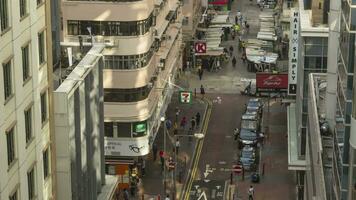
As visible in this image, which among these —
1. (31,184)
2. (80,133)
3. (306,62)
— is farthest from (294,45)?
(31,184)

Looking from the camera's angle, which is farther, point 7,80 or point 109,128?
point 109,128

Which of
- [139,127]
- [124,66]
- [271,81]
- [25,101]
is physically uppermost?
[25,101]

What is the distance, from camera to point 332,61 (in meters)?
60.7

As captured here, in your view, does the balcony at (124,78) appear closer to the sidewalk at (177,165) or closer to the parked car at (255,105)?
the sidewalk at (177,165)

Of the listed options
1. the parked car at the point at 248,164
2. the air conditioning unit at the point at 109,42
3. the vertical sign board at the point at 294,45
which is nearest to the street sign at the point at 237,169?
the parked car at the point at 248,164

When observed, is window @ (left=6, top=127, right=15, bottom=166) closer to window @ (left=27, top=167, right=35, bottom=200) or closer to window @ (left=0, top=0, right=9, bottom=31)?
window @ (left=27, top=167, right=35, bottom=200)

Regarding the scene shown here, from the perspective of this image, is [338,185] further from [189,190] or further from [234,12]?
[234,12]

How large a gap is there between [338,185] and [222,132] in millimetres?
49877

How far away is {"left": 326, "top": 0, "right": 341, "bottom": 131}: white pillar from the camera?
58.0 m

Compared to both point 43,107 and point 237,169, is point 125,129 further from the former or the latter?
point 43,107

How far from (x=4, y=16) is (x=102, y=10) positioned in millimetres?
39412

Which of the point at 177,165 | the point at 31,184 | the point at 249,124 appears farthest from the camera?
the point at 249,124

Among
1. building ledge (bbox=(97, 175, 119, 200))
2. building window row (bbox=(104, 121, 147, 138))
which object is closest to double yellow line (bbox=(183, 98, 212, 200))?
building window row (bbox=(104, 121, 147, 138))

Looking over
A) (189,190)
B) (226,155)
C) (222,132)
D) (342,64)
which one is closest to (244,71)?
(222,132)
